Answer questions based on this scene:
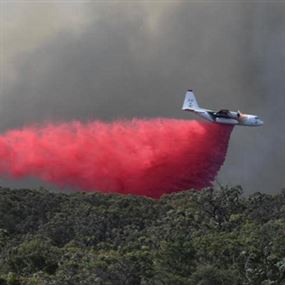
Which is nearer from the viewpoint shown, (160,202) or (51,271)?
(51,271)

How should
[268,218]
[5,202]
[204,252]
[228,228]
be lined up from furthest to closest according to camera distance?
[5,202] → [268,218] → [228,228] → [204,252]

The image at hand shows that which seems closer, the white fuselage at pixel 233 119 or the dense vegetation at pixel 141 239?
the dense vegetation at pixel 141 239

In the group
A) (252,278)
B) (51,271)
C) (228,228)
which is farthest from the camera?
(228,228)

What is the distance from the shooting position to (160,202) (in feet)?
520

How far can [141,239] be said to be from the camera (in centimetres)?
10481

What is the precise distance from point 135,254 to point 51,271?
41.6 feet

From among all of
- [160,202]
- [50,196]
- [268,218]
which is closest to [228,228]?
[268,218]

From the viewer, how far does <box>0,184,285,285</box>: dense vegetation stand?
73.1 metres

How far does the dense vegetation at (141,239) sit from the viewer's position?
73.1 metres

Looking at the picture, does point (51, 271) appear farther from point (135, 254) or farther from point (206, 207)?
point (206, 207)

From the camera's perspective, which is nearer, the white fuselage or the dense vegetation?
the dense vegetation

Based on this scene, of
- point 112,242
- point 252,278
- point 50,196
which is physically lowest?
point 252,278

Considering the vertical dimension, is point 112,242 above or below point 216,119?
below

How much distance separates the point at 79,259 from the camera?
84.8m
